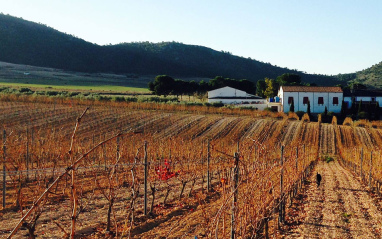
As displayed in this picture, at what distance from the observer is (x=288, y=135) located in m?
28.0

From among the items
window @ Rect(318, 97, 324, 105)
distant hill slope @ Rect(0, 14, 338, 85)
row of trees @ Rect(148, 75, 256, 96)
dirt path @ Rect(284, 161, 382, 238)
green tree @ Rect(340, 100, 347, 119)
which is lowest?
dirt path @ Rect(284, 161, 382, 238)

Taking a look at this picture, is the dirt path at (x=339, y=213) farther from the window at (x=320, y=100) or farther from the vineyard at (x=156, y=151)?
the window at (x=320, y=100)

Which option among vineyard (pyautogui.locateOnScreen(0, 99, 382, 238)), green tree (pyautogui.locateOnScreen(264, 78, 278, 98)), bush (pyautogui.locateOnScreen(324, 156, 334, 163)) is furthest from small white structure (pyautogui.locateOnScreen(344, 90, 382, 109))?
bush (pyautogui.locateOnScreen(324, 156, 334, 163))

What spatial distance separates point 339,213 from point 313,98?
35121 mm

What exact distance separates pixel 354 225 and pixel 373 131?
23428mm

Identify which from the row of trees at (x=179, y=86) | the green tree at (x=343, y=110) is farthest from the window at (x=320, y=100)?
the row of trees at (x=179, y=86)

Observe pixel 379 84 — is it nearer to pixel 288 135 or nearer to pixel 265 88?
pixel 265 88

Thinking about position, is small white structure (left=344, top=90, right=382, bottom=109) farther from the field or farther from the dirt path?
the dirt path

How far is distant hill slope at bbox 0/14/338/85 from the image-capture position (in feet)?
291

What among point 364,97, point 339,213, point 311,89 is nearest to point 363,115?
point 311,89

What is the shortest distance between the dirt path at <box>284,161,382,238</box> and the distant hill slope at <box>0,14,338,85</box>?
263ft

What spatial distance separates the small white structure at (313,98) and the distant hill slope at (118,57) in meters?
56.6

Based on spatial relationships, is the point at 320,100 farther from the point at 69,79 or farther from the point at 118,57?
the point at 118,57

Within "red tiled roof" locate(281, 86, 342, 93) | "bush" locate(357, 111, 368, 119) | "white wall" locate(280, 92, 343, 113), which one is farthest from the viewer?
"red tiled roof" locate(281, 86, 342, 93)
